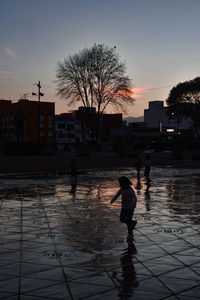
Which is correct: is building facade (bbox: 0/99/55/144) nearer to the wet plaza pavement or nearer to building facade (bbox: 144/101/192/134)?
building facade (bbox: 144/101/192/134)

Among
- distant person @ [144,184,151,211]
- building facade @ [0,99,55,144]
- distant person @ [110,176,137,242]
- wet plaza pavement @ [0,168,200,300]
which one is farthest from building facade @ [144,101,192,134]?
distant person @ [110,176,137,242]

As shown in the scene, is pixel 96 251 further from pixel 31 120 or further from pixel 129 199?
pixel 31 120

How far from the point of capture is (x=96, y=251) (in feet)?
23.0

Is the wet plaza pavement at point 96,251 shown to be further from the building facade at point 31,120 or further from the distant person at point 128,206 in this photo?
the building facade at point 31,120

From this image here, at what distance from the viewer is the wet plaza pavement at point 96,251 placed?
5094 millimetres

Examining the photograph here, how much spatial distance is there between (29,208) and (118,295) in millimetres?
7328

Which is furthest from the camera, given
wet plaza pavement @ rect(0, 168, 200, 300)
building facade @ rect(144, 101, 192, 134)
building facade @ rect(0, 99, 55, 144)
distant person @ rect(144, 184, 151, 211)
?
building facade @ rect(144, 101, 192, 134)

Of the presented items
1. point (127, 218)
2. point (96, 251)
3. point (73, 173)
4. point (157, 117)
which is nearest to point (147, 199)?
point (127, 218)

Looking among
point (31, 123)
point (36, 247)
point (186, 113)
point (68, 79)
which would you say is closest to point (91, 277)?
point (36, 247)

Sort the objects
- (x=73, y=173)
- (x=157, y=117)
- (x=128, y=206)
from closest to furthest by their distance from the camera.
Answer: (x=128, y=206), (x=73, y=173), (x=157, y=117)

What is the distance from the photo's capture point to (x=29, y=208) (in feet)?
38.6

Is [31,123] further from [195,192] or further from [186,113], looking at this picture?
[195,192]

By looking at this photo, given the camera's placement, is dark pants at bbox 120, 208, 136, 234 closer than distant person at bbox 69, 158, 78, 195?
Yes

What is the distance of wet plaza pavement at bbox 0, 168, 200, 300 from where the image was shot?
5094 mm
